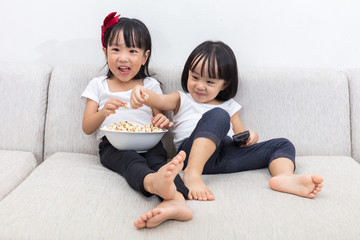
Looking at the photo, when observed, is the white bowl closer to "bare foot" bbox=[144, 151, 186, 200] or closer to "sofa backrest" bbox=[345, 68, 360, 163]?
"bare foot" bbox=[144, 151, 186, 200]

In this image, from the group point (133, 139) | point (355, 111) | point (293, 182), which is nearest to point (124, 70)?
point (133, 139)

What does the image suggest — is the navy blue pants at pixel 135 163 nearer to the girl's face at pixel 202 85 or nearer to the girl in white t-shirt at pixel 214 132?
the girl in white t-shirt at pixel 214 132

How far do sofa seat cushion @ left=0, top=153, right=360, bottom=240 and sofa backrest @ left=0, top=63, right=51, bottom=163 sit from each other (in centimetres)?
39

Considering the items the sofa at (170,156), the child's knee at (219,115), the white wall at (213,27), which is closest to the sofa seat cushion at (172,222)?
the sofa at (170,156)

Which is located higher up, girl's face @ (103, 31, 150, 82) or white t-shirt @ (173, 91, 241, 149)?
girl's face @ (103, 31, 150, 82)

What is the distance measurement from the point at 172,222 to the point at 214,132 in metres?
0.44

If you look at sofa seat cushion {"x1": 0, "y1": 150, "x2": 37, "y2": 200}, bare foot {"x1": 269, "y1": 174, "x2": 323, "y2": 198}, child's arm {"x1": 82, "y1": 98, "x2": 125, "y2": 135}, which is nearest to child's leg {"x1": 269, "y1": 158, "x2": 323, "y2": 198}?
bare foot {"x1": 269, "y1": 174, "x2": 323, "y2": 198}

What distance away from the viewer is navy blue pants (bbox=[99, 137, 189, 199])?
4.10 ft

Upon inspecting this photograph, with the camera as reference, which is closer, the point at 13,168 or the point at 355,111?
the point at 13,168

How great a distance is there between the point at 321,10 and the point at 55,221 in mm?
1639

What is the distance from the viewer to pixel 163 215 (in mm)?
1032

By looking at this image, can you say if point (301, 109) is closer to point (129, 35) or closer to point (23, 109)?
point (129, 35)

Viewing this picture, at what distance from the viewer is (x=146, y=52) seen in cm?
171

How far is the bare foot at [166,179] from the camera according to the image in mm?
1121
